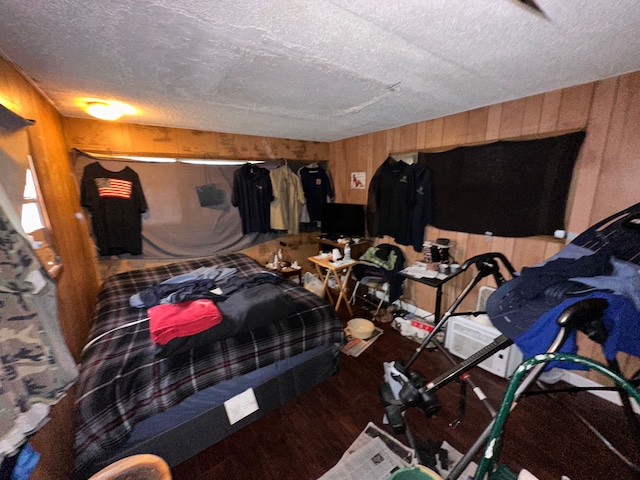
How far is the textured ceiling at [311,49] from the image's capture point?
93 cm

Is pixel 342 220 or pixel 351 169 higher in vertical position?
pixel 351 169

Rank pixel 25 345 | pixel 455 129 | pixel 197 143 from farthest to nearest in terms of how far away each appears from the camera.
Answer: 1. pixel 197 143
2. pixel 455 129
3. pixel 25 345

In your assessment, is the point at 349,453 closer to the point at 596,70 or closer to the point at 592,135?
the point at 592,135

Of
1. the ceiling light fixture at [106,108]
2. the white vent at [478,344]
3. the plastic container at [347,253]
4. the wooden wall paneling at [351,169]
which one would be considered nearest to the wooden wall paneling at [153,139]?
the ceiling light fixture at [106,108]

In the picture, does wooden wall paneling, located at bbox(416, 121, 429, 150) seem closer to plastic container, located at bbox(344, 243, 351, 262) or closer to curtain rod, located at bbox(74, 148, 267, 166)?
plastic container, located at bbox(344, 243, 351, 262)

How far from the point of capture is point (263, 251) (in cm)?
355

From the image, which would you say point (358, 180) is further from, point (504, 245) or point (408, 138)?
point (504, 245)

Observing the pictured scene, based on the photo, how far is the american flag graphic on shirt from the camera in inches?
96.5

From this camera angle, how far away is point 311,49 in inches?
47.0

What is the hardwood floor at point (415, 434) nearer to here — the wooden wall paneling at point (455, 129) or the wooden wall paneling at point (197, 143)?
the wooden wall paneling at point (455, 129)

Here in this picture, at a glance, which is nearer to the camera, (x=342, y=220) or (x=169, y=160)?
(x=169, y=160)

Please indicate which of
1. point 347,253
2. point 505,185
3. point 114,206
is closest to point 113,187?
point 114,206

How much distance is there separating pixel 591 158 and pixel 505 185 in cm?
50

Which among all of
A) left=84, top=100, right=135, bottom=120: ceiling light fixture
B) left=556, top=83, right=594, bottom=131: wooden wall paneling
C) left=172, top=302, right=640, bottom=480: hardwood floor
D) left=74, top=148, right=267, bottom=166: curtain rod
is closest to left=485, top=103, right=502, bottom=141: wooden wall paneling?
left=556, top=83, right=594, bottom=131: wooden wall paneling
